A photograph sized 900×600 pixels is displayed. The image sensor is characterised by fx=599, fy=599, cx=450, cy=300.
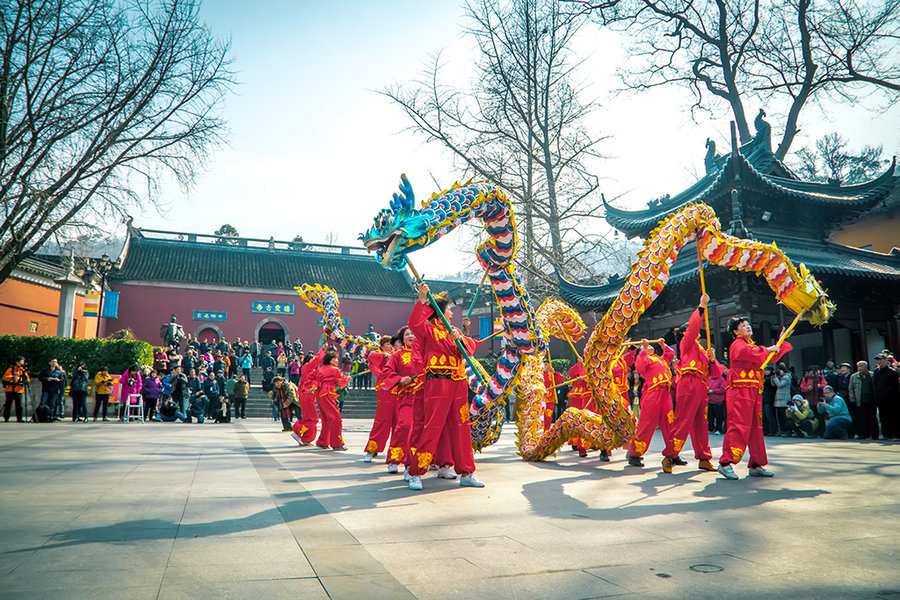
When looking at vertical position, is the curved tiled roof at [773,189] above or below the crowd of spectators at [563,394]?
above

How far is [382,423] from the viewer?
7.62 metres

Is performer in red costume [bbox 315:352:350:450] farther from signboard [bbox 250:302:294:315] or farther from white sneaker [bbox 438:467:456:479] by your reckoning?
signboard [bbox 250:302:294:315]

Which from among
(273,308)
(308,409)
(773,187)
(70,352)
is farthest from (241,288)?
(773,187)

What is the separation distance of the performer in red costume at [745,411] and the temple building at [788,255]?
750cm

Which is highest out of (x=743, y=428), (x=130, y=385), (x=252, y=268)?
(x=252, y=268)

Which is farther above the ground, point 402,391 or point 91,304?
point 91,304

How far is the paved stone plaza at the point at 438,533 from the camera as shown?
2543 mm

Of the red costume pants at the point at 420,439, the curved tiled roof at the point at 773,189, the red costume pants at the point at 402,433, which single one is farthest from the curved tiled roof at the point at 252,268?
the red costume pants at the point at 420,439

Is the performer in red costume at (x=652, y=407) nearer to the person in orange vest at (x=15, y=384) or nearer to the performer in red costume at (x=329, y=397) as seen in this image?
the performer in red costume at (x=329, y=397)

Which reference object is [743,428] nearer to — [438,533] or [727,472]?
[727,472]

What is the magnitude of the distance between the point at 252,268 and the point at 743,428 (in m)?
29.2

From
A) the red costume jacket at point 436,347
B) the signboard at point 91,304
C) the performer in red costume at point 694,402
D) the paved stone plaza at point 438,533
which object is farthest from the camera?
the signboard at point 91,304

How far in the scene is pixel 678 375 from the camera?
6723 millimetres

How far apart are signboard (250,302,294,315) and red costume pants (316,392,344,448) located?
73.0ft
